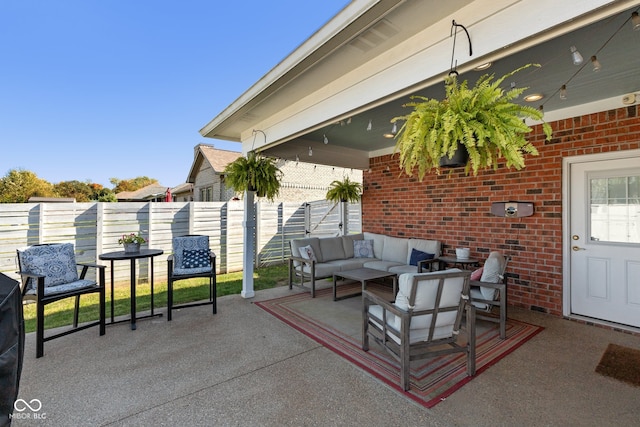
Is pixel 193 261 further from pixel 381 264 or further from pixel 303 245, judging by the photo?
pixel 381 264

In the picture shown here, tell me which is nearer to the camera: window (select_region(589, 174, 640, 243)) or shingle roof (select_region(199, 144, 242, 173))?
window (select_region(589, 174, 640, 243))

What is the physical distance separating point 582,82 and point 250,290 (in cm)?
508

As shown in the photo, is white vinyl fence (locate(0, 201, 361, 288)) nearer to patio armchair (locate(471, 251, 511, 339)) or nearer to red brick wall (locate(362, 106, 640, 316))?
red brick wall (locate(362, 106, 640, 316))

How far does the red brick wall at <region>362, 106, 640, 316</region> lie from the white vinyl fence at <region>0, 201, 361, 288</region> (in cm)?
237

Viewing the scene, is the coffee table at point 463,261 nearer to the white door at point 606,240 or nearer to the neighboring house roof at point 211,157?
the white door at point 606,240

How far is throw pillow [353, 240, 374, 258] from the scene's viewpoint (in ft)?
19.4

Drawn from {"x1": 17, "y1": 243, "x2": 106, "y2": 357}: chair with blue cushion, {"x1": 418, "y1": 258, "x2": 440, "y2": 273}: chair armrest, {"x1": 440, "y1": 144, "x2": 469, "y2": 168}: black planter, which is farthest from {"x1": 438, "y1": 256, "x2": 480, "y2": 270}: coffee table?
{"x1": 17, "y1": 243, "x2": 106, "y2": 357}: chair with blue cushion

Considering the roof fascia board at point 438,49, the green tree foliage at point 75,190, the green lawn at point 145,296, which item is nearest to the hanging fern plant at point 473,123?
the roof fascia board at point 438,49

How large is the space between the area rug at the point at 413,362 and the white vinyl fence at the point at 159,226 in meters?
2.94

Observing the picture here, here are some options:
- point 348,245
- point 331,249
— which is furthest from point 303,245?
point 348,245

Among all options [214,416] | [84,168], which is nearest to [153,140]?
[84,168]

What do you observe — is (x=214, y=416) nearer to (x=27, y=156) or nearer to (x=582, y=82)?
(x=582, y=82)

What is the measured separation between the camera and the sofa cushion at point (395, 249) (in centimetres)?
546

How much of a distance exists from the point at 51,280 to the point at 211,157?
11452 millimetres
